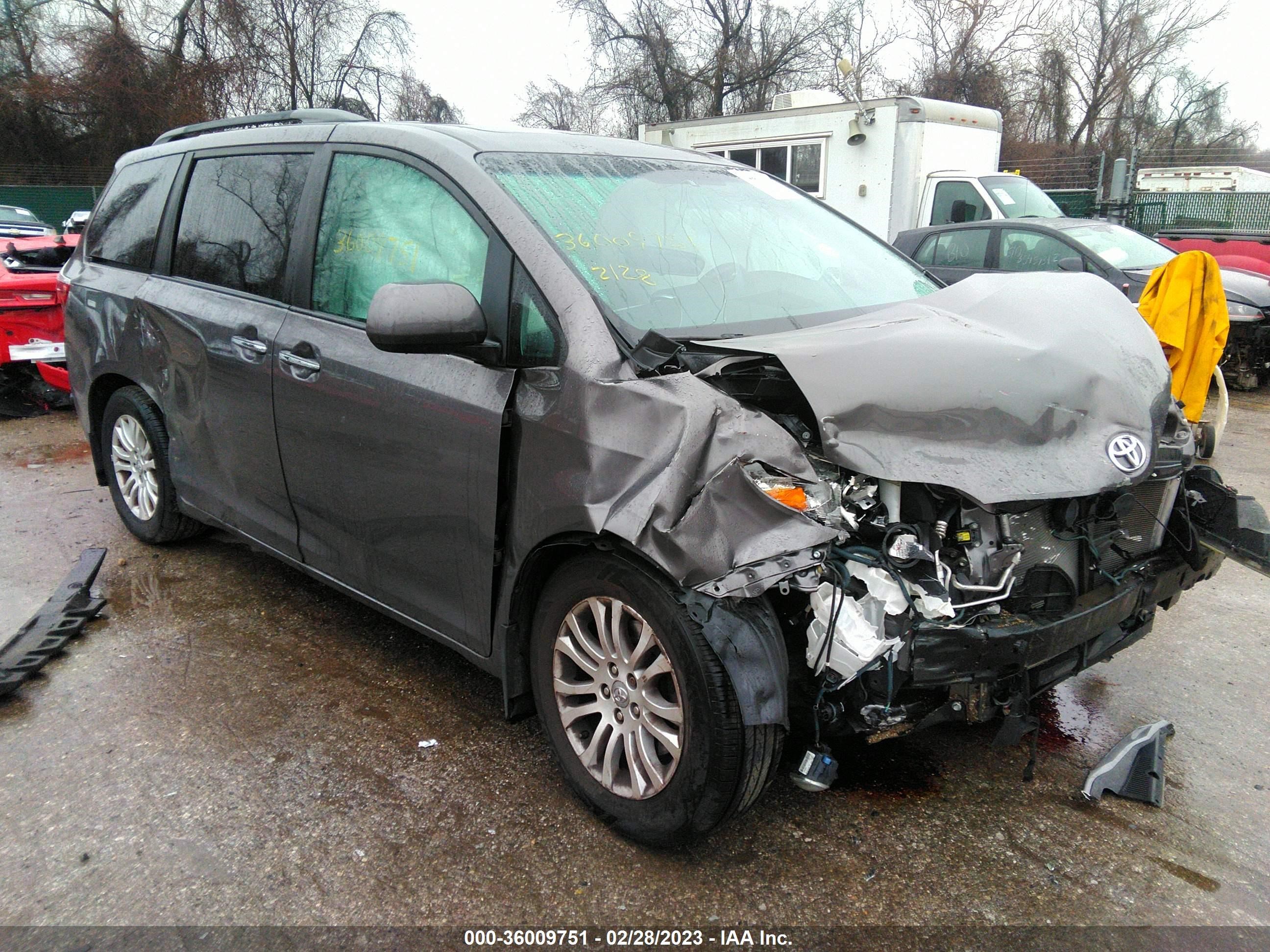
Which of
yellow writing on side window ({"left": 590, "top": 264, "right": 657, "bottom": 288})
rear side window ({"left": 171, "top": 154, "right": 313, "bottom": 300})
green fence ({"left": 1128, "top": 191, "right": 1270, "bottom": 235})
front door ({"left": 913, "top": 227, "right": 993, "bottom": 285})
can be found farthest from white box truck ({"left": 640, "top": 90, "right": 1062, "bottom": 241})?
yellow writing on side window ({"left": 590, "top": 264, "right": 657, "bottom": 288})

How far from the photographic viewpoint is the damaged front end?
2.30 m

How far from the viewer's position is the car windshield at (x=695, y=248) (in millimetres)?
2814

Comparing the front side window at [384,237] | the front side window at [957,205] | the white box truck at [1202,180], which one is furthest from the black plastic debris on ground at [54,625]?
the white box truck at [1202,180]

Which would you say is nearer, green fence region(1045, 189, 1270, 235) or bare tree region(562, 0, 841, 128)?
green fence region(1045, 189, 1270, 235)

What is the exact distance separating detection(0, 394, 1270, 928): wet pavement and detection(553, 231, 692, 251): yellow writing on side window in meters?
1.62

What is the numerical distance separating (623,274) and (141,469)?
308 cm

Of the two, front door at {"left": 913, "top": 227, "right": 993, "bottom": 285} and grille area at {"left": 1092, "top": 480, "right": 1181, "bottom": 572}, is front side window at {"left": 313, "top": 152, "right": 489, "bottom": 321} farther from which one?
front door at {"left": 913, "top": 227, "right": 993, "bottom": 285}

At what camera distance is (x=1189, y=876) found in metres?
2.53

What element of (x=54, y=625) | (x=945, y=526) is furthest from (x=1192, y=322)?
(x=54, y=625)

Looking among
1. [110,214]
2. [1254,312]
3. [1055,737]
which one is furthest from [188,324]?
[1254,312]

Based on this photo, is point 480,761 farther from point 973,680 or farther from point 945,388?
point 945,388

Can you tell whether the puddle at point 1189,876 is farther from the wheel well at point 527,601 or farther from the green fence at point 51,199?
the green fence at point 51,199

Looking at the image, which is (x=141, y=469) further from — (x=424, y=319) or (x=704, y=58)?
(x=704, y=58)

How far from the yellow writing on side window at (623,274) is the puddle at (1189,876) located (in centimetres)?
215
